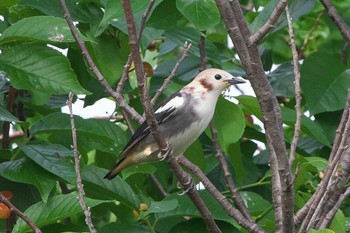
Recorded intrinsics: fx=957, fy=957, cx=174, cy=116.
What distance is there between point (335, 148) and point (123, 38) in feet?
4.57

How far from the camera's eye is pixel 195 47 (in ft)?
16.4

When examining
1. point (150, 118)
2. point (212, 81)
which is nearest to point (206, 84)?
point (212, 81)

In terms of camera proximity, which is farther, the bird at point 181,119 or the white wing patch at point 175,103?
the white wing patch at point 175,103

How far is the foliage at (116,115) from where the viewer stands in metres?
4.09

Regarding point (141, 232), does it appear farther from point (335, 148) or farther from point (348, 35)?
point (348, 35)

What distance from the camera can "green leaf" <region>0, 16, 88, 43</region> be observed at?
4055 mm

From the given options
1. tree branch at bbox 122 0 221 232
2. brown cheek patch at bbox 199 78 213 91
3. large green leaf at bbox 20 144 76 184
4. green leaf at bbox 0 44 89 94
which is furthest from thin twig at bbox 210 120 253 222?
green leaf at bbox 0 44 89 94

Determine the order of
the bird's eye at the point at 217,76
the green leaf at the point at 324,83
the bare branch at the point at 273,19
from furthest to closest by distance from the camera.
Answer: the green leaf at the point at 324,83, the bird's eye at the point at 217,76, the bare branch at the point at 273,19

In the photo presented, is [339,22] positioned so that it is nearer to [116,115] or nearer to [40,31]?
[116,115]

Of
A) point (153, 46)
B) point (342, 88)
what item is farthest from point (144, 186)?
point (342, 88)

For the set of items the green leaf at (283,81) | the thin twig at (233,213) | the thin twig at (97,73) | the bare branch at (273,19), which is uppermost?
the bare branch at (273,19)

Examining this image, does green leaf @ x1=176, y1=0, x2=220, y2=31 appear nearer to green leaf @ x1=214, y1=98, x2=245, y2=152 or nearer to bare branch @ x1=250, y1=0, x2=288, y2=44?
bare branch @ x1=250, y1=0, x2=288, y2=44

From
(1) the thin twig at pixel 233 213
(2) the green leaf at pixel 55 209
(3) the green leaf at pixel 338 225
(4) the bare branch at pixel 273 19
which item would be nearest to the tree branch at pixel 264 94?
(4) the bare branch at pixel 273 19

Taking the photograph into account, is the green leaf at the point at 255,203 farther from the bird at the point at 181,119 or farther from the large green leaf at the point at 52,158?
the large green leaf at the point at 52,158
